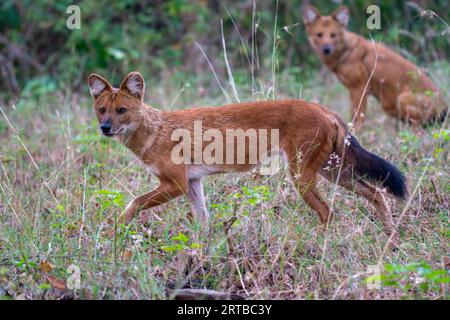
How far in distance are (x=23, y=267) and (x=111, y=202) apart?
0.91 m

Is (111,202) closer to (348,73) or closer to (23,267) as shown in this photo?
(23,267)

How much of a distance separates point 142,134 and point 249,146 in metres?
0.91

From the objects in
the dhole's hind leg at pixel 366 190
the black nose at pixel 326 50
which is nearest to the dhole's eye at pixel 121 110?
the dhole's hind leg at pixel 366 190

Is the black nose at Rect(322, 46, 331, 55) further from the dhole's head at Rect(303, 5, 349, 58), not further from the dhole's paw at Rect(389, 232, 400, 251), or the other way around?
the dhole's paw at Rect(389, 232, 400, 251)

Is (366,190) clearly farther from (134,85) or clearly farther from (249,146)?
(134,85)

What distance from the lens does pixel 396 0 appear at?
42.0 ft

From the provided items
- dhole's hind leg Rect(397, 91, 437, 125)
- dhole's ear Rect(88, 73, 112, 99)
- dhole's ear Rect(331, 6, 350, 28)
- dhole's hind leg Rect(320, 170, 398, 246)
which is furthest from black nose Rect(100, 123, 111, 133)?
dhole's ear Rect(331, 6, 350, 28)

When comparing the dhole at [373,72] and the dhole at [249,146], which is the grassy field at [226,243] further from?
the dhole at [373,72]

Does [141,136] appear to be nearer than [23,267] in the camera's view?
No

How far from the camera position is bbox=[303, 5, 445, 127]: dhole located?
8.87 meters

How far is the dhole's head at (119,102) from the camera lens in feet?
19.7

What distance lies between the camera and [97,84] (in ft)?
20.2
